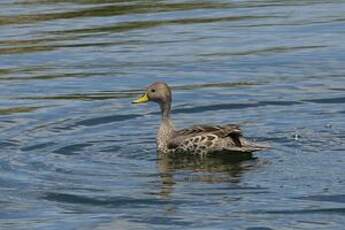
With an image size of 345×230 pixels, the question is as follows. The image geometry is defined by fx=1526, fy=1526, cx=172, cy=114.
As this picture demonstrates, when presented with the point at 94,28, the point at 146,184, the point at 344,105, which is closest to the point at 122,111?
the point at 344,105

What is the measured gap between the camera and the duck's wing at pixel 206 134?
15539mm

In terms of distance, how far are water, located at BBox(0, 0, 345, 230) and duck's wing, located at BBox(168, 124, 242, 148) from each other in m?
0.28

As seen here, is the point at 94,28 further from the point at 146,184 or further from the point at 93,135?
the point at 146,184

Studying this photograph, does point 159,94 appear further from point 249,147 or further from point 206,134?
point 249,147

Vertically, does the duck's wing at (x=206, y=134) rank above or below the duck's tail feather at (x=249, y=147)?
above

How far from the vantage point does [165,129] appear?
16125 mm

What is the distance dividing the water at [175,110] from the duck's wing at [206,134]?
11.1 inches

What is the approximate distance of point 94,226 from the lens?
1276 cm

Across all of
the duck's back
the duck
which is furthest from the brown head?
the duck's back

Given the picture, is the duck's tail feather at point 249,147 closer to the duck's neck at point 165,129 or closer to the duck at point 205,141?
the duck at point 205,141

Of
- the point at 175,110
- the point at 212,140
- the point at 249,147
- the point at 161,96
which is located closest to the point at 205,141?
the point at 212,140

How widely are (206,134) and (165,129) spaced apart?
65 centimetres

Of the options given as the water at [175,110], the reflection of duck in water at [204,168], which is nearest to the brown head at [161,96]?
the water at [175,110]

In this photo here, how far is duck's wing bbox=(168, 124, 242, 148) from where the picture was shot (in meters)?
15.5
